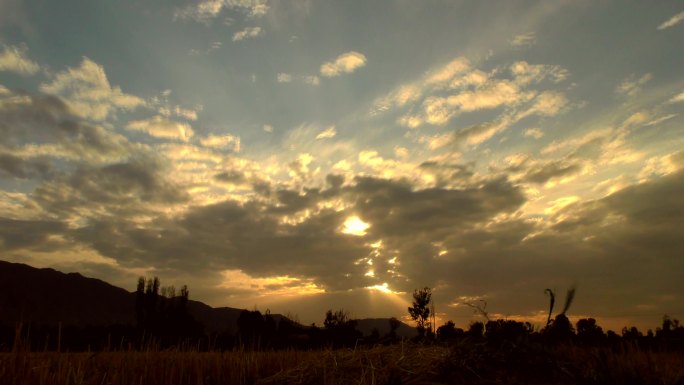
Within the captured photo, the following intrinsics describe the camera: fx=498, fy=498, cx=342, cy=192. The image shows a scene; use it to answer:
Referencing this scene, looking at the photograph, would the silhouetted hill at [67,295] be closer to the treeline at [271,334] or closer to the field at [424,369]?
the treeline at [271,334]

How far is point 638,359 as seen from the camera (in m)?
8.91

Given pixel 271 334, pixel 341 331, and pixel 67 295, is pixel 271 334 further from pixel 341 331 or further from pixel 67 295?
pixel 67 295

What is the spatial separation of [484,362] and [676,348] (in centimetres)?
1257

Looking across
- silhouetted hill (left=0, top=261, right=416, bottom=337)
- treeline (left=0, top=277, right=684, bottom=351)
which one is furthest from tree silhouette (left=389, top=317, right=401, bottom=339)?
silhouetted hill (left=0, top=261, right=416, bottom=337)

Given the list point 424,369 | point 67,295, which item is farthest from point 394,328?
point 67,295

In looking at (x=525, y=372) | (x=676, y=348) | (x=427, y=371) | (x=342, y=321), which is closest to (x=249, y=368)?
(x=427, y=371)

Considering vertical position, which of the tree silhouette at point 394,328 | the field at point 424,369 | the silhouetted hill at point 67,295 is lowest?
the field at point 424,369

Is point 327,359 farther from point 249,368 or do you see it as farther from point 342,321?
point 342,321

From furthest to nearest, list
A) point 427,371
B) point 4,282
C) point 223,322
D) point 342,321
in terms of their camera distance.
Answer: point 223,322 < point 4,282 < point 342,321 < point 427,371

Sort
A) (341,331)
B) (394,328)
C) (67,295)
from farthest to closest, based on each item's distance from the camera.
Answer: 1. (67,295)
2. (341,331)
3. (394,328)

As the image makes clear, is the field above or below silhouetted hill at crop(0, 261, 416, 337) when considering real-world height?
below

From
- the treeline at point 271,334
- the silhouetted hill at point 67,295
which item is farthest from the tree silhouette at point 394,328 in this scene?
the silhouetted hill at point 67,295

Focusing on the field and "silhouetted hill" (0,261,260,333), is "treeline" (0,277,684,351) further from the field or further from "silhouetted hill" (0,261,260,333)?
"silhouetted hill" (0,261,260,333)

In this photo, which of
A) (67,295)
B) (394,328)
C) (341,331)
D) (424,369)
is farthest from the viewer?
(67,295)
